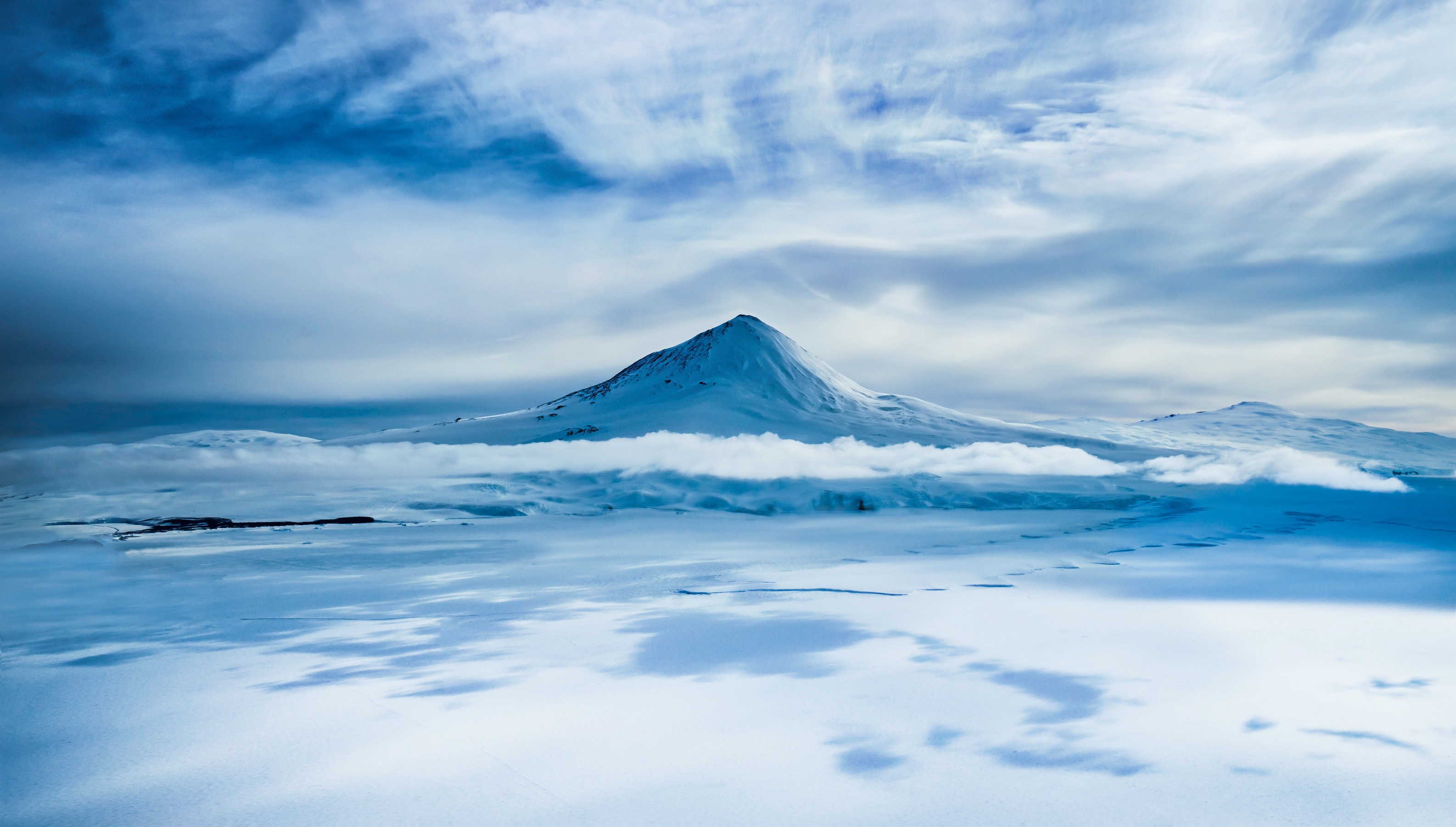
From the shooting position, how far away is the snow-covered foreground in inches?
128

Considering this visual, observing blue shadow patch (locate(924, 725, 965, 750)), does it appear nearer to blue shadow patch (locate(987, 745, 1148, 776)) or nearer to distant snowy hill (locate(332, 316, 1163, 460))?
blue shadow patch (locate(987, 745, 1148, 776))

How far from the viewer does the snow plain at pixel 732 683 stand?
3.26 meters

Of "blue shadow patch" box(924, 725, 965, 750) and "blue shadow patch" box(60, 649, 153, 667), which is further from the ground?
"blue shadow patch" box(60, 649, 153, 667)

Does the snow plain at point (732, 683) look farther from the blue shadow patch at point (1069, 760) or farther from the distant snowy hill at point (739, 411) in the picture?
the distant snowy hill at point (739, 411)

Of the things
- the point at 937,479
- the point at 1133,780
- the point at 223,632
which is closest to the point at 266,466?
the point at 937,479

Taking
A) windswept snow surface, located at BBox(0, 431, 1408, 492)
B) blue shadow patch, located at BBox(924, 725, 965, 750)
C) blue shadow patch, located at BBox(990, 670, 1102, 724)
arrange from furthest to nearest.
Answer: windswept snow surface, located at BBox(0, 431, 1408, 492)
blue shadow patch, located at BBox(990, 670, 1102, 724)
blue shadow patch, located at BBox(924, 725, 965, 750)

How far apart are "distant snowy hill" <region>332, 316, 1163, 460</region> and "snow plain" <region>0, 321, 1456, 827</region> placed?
28.8 m

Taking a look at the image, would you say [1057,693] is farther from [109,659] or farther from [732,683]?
[109,659]

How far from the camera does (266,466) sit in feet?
121

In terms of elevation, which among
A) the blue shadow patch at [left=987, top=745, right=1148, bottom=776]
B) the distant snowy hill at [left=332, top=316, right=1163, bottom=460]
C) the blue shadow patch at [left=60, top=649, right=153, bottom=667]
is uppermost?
the distant snowy hill at [left=332, top=316, right=1163, bottom=460]

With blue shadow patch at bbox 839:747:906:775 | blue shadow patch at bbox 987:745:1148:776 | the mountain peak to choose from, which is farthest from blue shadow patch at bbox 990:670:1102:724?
the mountain peak

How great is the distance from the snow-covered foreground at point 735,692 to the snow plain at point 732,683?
1.0 inches

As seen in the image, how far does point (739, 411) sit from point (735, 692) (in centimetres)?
3995

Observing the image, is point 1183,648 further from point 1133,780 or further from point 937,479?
point 937,479
